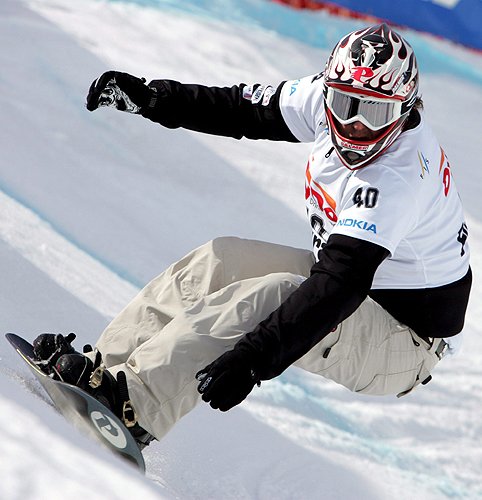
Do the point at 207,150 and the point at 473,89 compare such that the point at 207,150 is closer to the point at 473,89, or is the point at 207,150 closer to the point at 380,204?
the point at 380,204

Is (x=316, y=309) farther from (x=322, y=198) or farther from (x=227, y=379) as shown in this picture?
(x=322, y=198)

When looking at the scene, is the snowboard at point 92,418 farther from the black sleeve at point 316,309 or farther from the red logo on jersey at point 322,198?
the red logo on jersey at point 322,198

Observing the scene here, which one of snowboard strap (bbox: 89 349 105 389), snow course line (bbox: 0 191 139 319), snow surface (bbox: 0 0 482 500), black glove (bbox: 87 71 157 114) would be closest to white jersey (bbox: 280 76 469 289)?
black glove (bbox: 87 71 157 114)

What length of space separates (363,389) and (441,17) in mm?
6062

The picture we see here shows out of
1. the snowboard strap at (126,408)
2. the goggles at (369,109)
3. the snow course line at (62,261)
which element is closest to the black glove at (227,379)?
the snowboard strap at (126,408)

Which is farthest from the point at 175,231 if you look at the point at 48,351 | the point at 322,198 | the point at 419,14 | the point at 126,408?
the point at 419,14

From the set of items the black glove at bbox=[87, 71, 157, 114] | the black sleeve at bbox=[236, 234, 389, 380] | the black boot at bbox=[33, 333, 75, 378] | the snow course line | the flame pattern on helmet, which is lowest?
the snow course line

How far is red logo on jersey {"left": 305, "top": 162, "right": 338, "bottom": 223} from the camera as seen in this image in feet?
5.81

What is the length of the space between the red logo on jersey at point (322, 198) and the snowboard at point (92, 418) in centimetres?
87

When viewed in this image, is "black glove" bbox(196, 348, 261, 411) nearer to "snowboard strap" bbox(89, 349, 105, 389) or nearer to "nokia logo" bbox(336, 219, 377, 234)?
"snowboard strap" bbox(89, 349, 105, 389)

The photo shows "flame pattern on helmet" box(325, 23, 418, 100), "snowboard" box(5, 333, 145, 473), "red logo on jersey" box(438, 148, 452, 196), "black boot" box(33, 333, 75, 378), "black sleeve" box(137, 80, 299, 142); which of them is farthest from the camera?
"black sleeve" box(137, 80, 299, 142)

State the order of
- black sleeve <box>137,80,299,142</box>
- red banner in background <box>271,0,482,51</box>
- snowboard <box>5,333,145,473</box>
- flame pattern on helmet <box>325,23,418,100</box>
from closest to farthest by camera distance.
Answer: snowboard <box>5,333,145,473</box> → flame pattern on helmet <box>325,23,418,100</box> → black sleeve <box>137,80,299,142</box> → red banner in background <box>271,0,482,51</box>

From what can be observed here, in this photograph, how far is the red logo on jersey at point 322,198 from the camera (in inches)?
69.7

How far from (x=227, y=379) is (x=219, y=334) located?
16 cm
